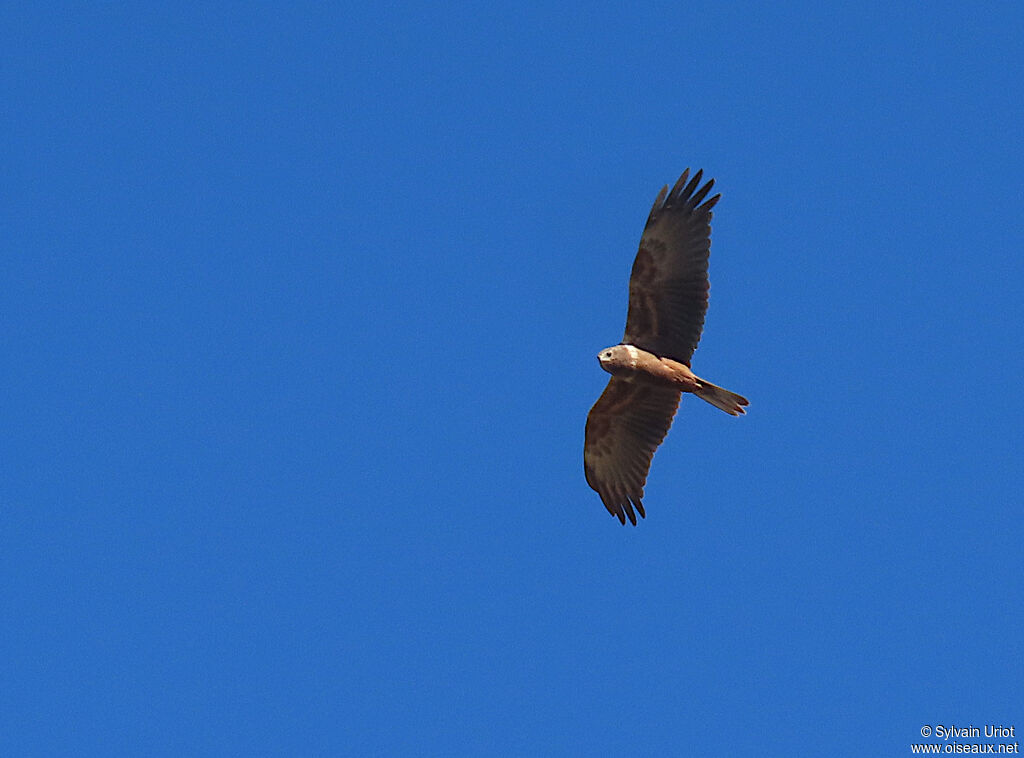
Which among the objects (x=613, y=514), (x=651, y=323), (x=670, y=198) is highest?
(x=670, y=198)

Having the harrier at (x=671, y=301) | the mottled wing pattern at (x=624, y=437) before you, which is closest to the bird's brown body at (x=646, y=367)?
the harrier at (x=671, y=301)

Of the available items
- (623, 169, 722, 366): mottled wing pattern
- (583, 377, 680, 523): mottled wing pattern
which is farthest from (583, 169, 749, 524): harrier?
(583, 377, 680, 523): mottled wing pattern

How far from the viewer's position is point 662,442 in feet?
55.5

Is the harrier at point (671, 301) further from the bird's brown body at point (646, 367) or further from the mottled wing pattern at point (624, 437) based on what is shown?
the mottled wing pattern at point (624, 437)

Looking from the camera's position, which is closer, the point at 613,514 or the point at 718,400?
the point at 718,400

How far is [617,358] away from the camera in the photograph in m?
16.0

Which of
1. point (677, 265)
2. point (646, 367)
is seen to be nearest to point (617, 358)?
point (646, 367)

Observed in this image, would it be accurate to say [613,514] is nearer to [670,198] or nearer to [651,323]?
[651,323]

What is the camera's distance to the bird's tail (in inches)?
614

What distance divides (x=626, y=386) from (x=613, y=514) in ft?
6.13

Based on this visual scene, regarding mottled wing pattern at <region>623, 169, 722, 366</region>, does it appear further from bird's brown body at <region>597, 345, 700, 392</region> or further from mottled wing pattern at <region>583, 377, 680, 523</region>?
mottled wing pattern at <region>583, 377, 680, 523</region>

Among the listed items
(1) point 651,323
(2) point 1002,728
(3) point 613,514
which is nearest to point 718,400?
(1) point 651,323

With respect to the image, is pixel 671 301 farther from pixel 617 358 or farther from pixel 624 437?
pixel 624 437

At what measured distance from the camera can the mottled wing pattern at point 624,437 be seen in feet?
54.7
